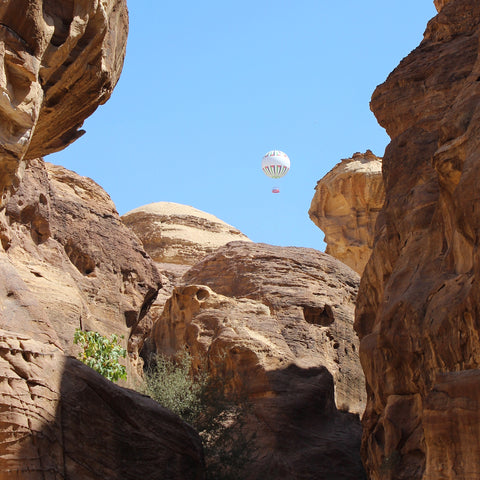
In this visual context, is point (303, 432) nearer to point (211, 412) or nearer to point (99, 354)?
point (211, 412)

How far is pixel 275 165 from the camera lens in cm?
7175

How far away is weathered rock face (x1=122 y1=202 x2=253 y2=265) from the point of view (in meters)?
45.1

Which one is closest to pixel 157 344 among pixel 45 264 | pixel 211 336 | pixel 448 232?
pixel 211 336

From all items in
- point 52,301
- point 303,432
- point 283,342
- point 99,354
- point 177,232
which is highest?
point 177,232

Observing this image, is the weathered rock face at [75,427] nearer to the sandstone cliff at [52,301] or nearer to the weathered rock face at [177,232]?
the sandstone cliff at [52,301]

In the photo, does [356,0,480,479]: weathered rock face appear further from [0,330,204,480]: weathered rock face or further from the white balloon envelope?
the white balloon envelope

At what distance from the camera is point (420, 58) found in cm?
2164

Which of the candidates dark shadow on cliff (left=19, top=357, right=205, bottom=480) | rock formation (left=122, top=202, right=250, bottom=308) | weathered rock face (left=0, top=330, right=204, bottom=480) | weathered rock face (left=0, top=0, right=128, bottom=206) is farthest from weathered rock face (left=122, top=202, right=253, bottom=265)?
weathered rock face (left=0, top=330, right=204, bottom=480)

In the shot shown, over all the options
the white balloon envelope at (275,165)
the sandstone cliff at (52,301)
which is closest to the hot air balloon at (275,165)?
the white balloon envelope at (275,165)

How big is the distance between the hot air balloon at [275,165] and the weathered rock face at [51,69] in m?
53.3

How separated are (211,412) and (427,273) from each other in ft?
22.6

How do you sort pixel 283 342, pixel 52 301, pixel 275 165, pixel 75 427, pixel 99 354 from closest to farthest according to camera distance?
pixel 75 427 < pixel 52 301 < pixel 99 354 < pixel 283 342 < pixel 275 165

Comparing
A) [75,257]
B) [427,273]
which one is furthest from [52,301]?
[427,273]

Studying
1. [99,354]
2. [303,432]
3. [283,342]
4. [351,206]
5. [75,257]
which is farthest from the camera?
[351,206]
